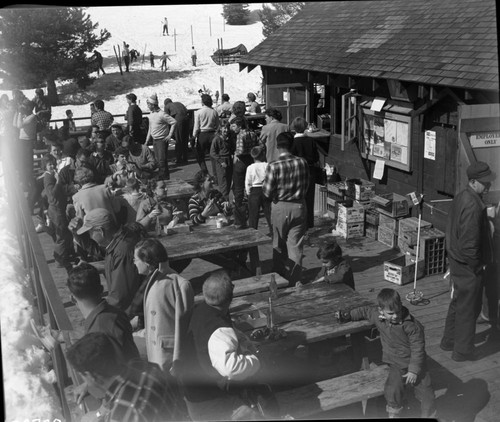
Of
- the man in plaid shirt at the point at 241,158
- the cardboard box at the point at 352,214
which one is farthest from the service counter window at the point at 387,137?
the man in plaid shirt at the point at 241,158

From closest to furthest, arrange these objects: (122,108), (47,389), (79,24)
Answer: (47,389) < (79,24) < (122,108)

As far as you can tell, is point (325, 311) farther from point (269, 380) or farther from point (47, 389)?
point (47, 389)

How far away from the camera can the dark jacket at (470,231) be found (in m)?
5.52

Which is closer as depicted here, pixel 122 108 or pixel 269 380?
pixel 269 380

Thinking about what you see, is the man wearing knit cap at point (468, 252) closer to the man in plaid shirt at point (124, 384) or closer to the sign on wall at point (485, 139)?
the sign on wall at point (485, 139)

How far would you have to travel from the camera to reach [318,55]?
1134 cm

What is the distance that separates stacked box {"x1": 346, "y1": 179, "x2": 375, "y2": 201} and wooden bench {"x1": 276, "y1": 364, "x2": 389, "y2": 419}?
533 centimetres

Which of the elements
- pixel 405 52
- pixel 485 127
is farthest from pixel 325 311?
pixel 405 52

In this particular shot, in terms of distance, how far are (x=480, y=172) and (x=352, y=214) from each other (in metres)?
3.89

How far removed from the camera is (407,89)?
29.1 feet

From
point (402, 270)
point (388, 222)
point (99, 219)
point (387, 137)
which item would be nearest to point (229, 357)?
point (99, 219)

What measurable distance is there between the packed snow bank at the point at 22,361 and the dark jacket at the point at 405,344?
257cm

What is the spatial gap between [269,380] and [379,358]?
149 cm

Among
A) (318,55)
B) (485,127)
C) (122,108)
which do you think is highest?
(318,55)
